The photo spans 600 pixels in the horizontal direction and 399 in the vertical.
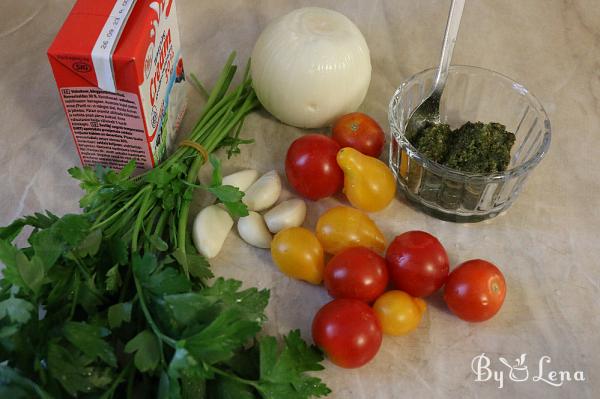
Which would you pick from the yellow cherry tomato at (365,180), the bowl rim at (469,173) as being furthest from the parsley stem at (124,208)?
the bowl rim at (469,173)

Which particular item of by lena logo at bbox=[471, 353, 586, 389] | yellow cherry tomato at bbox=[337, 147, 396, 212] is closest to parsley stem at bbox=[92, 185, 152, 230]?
yellow cherry tomato at bbox=[337, 147, 396, 212]

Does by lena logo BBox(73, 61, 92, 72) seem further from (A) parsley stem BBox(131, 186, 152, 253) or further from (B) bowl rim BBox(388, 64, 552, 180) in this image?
(B) bowl rim BBox(388, 64, 552, 180)

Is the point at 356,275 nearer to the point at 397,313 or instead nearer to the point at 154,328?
the point at 397,313

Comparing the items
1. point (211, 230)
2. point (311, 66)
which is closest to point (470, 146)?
point (311, 66)

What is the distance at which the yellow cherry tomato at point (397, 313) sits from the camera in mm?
956

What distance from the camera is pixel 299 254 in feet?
3.31

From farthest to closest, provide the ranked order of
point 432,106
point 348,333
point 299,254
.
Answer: point 432,106
point 299,254
point 348,333

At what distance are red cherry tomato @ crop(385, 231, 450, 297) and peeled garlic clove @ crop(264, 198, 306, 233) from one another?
0.54 ft

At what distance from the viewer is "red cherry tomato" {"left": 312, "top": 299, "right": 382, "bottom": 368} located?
906 mm

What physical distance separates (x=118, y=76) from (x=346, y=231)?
414 millimetres

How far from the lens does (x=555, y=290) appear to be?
1.06 m

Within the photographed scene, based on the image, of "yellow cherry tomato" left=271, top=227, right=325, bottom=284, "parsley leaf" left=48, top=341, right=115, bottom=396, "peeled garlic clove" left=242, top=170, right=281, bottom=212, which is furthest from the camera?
"peeled garlic clove" left=242, top=170, right=281, bottom=212

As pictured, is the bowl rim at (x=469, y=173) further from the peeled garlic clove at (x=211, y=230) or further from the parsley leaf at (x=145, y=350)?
the parsley leaf at (x=145, y=350)

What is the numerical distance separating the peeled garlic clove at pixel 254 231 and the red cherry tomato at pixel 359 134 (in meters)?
0.22
